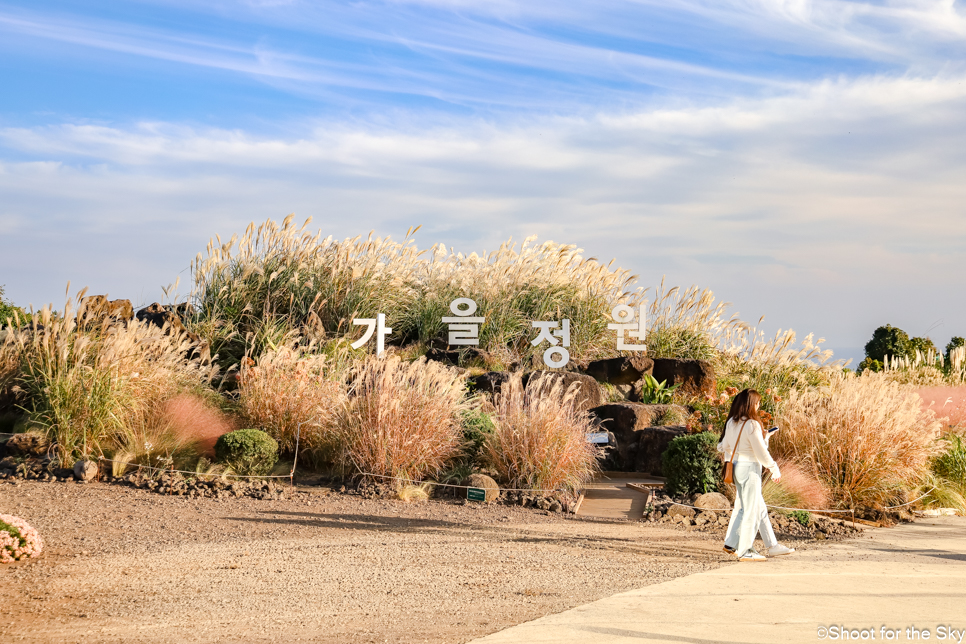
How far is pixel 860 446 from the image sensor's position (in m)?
8.52

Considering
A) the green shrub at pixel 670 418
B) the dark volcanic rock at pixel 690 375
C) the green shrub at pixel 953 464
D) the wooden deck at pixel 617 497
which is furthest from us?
the dark volcanic rock at pixel 690 375

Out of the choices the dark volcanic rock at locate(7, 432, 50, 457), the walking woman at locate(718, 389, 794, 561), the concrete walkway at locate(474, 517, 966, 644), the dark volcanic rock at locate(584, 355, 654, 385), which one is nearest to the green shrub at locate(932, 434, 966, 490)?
the concrete walkway at locate(474, 517, 966, 644)

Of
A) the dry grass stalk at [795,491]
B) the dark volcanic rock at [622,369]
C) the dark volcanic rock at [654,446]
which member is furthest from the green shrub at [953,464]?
the dark volcanic rock at [622,369]

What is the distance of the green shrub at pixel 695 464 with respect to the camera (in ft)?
26.0

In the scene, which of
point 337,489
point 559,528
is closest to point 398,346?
point 337,489

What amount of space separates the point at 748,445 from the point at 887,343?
1599 cm

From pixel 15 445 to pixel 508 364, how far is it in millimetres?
6731

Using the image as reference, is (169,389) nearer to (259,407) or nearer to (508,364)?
(259,407)

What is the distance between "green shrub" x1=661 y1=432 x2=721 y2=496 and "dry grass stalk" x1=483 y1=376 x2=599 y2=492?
0.89 meters

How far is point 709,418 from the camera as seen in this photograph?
1013 cm

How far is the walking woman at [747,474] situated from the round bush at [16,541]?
5158 mm

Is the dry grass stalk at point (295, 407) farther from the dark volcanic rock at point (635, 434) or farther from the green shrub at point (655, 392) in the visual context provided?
the green shrub at point (655, 392)

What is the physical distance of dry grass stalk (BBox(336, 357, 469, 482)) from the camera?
8.25 meters


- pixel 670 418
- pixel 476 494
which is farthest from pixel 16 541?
pixel 670 418
